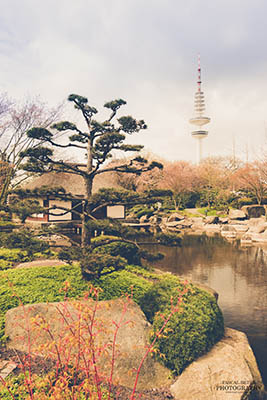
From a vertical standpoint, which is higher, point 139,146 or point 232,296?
point 139,146

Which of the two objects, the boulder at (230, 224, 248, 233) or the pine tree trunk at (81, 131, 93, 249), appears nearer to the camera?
the pine tree trunk at (81, 131, 93, 249)

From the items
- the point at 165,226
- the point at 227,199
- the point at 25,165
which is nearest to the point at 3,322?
the point at 25,165

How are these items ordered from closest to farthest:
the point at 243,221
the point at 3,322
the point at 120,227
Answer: the point at 3,322 → the point at 120,227 → the point at 243,221

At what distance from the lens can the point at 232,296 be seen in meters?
9.93

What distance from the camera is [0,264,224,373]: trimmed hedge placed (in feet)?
15.7

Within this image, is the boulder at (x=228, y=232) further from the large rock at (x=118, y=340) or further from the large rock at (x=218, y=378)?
the large rock at (x=218, y=378)

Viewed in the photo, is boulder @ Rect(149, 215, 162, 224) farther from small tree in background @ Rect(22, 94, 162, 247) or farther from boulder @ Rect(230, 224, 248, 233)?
small tree in background @ Rect(22, 94, 162, 247)

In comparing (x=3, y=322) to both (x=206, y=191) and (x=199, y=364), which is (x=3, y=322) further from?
(x=206, y=191)

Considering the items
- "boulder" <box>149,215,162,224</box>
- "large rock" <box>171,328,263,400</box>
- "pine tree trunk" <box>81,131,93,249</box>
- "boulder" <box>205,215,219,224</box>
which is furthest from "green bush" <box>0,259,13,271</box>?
"boulder" <box>205,215,219,224</box>

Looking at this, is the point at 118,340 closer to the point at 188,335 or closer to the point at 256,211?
the point at 188,335

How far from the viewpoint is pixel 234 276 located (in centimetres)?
1248

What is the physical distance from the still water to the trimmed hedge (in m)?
1.79

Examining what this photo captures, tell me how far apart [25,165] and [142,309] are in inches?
165

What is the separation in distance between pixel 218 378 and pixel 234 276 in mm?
8720
